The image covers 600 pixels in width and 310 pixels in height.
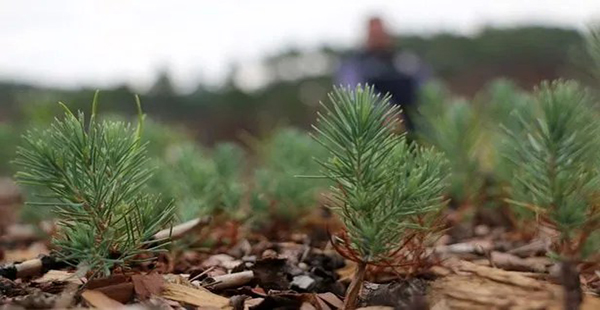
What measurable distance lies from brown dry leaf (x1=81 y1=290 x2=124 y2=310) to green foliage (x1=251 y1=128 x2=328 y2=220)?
61cm

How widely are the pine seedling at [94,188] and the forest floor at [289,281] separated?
0.14 feet

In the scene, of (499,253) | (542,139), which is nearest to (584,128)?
(542,139)

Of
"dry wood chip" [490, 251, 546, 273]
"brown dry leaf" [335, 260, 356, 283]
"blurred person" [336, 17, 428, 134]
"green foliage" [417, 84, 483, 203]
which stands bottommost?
"brown dry leaf" [335, 260, 356, 283]

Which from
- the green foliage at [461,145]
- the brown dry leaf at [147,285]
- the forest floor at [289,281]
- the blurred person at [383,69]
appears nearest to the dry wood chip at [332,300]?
the forest floor at [289,281]

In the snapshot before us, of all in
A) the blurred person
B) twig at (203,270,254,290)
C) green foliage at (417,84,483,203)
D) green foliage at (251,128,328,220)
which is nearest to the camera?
twig at (203,270,254,290)

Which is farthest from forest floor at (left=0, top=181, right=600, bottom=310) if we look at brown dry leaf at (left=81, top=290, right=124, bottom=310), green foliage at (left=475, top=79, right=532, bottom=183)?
green foliage at (left=475, top=79, right=532, bottom=183)

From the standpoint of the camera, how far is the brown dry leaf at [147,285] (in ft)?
3.17

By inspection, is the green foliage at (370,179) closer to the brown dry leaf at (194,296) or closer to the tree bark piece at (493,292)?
the tree bark piece at (493,292)

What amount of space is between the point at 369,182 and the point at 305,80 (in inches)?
378

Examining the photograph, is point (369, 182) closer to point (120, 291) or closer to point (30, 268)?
point (120, 291)

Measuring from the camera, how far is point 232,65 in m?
6.15

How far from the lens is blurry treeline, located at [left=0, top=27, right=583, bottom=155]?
25.8ft

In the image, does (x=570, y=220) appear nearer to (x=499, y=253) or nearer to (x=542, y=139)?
(x=542, y=139)

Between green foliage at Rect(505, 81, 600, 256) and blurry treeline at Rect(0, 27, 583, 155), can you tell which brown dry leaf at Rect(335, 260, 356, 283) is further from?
blurry treeline at Rect(0, 27, 583, 155)
